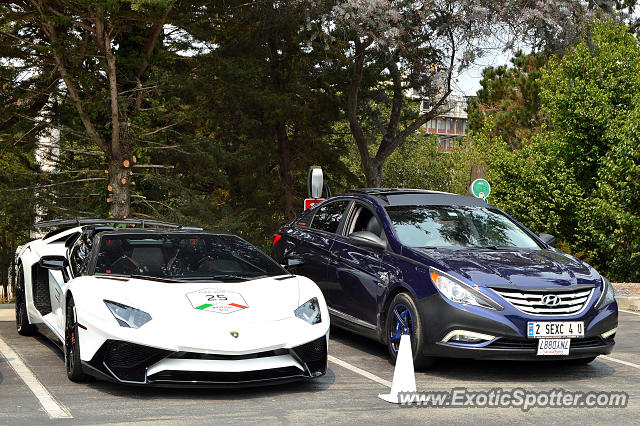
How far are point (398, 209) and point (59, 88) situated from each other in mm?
17835

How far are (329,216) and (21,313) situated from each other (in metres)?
3.48

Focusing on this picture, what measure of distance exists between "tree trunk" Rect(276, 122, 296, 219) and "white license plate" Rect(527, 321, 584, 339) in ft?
91.7

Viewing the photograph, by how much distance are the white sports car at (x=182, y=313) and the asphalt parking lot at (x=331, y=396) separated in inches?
7.7

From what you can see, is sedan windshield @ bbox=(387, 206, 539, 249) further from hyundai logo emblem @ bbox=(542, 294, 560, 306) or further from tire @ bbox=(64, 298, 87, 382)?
tire @ bbox=(64, 298, 87, 382)

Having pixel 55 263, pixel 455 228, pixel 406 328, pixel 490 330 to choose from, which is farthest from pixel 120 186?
pixel 490 330

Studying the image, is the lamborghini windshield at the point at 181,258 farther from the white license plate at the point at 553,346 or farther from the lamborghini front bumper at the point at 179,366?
the white license plate at the point at 553,346

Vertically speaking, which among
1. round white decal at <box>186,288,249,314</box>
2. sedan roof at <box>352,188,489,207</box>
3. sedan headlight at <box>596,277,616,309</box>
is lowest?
sedan headlight at <box>596,277,616,309</box>

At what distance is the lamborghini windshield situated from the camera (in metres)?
7.34

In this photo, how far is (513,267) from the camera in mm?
7734

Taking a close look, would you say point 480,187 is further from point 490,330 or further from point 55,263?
point 55,263

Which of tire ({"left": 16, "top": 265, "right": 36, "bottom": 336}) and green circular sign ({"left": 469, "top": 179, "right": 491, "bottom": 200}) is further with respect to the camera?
green circular sign ({"left": 469, "top": 179, "right": 491, "bottom": 200})

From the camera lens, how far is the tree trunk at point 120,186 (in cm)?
2172

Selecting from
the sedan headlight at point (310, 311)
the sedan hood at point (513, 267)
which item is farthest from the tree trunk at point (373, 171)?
the sedan headlight at point (310, 311)

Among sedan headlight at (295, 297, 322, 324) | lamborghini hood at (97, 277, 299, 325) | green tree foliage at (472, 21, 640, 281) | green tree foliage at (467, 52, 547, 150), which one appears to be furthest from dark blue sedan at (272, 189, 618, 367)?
green tree foliage at (467, 52, 547, 150)
